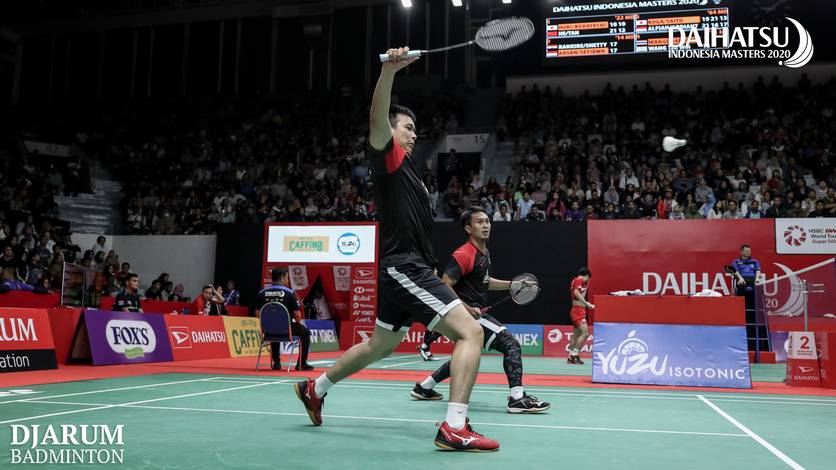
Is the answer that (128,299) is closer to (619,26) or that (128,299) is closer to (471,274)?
(471,274)

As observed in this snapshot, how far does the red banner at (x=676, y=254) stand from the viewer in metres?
17.2

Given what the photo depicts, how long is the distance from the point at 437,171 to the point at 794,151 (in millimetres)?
10474

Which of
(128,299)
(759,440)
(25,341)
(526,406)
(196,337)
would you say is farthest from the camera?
(196,337)

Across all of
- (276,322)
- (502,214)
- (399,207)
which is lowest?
(276,322)

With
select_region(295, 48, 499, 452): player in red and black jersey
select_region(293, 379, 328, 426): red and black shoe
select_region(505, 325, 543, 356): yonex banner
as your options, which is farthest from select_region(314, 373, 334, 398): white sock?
select_region(505, 325, 543, 356): yonex banner

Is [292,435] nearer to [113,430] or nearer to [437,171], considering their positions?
[113,430]

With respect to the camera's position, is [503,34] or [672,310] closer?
[503,34]

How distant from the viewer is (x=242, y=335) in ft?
50.9

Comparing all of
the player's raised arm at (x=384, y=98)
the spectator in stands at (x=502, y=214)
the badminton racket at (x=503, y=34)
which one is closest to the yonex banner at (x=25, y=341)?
the badminton racket at (x=503, y=34)

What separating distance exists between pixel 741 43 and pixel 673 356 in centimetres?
1598

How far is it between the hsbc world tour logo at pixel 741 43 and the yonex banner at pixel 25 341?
57.6 feet

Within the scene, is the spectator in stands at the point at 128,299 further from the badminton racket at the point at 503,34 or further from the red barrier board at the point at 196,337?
the badminton racket at the point at 503,34

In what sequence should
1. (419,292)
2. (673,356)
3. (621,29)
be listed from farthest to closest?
(621,29) < (673,356) < (419,292)

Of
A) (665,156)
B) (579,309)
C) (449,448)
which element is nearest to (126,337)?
(579,309)
